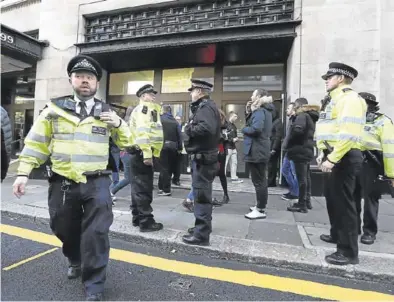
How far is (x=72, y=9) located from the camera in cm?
927

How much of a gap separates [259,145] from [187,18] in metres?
5.08

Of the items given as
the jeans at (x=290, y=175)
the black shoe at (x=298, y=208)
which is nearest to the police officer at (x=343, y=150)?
the black shoe at (x=298, y=208)

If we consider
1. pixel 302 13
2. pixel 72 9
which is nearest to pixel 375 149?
pixel 302 13

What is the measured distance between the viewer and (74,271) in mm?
2752

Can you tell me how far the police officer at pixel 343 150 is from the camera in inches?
114

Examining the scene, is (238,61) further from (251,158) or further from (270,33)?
(251,158)

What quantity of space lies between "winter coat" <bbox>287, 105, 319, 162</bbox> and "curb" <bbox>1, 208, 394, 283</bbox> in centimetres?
205

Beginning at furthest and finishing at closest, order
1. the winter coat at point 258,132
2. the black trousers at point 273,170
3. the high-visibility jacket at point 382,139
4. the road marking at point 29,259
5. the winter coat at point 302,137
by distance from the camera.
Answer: the black trousers at point 273,170, the winter coat at point 302,137, the winter coat at point 258,132, the high-visibility jacket at point 382,139, the road marking at point 29,259

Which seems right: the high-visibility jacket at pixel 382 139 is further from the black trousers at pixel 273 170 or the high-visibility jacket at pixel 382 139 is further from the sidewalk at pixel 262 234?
the black trousers at pixel 273 170

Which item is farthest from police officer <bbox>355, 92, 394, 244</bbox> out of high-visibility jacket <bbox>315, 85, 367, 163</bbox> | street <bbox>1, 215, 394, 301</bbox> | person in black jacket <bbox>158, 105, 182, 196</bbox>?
person in black jacket <bbox>158, 105, 182, 196</bbox>

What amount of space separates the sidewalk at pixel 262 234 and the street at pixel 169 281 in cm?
10

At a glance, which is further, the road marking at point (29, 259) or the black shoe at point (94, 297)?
the road marking at point (29, 259)

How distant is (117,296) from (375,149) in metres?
3.31

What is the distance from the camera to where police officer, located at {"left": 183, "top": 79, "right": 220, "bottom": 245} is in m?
3.50
